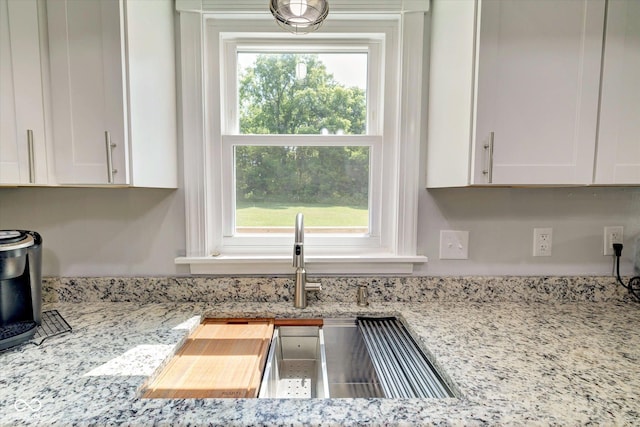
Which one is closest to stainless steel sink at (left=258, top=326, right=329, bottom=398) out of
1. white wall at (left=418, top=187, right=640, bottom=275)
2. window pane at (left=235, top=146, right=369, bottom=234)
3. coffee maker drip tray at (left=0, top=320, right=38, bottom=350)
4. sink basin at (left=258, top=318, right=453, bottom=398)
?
sink basin at (left=258, top=318, right=453, bottom=398)

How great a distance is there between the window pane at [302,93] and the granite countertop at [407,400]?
2.57 ft

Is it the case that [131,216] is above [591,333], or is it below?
above

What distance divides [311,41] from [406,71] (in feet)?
1.39

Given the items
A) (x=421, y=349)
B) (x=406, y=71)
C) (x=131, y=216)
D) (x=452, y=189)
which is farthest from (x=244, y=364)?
(x=406, y=71)

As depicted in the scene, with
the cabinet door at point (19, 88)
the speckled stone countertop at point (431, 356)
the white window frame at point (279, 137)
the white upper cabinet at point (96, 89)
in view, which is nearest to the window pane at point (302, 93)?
the white window frame at point (279, 137)

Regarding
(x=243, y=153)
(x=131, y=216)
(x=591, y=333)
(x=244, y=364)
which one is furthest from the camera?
(x=243, y=153)

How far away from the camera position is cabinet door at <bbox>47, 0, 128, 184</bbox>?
3.02 feet

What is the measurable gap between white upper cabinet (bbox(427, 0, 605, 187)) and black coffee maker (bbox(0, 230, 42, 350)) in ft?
4.55

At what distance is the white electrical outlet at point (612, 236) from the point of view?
4.09 ft

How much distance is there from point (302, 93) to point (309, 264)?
29.6 inches

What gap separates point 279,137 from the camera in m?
1.31

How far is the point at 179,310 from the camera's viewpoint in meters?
1.13

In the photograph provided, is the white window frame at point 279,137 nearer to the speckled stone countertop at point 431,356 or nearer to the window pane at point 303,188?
the window pane at point 303,188

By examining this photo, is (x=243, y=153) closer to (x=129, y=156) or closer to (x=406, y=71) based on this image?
(x=129, y=156)
